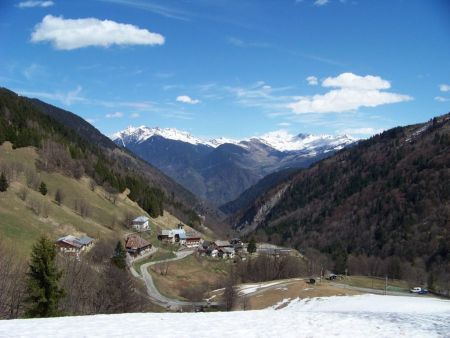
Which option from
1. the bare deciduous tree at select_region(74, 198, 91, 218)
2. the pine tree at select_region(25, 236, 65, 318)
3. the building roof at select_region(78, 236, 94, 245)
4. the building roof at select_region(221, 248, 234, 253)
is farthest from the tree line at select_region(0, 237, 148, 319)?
the building roof at select_region(221, 248, 234, 253)

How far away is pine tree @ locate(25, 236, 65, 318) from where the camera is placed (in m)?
33.4

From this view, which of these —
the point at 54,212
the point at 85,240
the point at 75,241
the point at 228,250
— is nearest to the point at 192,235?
the point at 228,250

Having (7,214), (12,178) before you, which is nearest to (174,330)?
(7,214)

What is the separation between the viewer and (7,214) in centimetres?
7675

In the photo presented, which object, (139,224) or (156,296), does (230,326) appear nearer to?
(156,296)

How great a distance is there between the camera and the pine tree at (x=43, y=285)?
3338cm

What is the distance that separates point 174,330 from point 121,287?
33.0 metres

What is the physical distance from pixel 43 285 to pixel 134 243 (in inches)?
3154

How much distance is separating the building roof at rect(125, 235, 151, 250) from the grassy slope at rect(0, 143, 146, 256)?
380 cm

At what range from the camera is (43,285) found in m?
34.0

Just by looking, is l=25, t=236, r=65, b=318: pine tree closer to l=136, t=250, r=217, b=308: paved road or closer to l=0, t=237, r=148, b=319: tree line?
l=0, t=237, r=148, b=319: tree line

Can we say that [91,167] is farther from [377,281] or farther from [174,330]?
[174,330]

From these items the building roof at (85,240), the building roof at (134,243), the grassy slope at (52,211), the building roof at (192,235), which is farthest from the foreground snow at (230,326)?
the building roof at (192,235)

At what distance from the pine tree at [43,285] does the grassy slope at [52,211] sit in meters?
28.0
